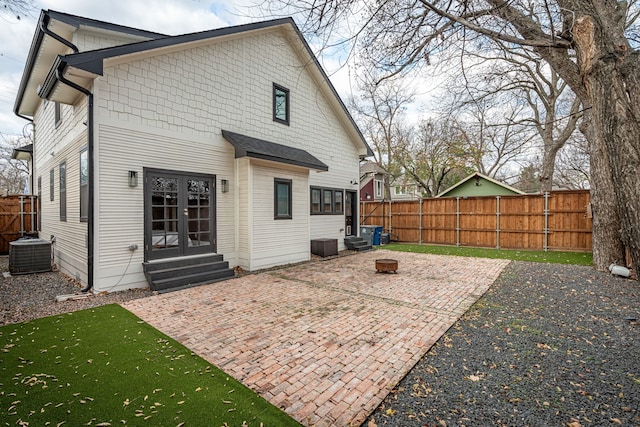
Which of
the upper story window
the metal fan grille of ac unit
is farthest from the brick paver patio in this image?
the upper story window

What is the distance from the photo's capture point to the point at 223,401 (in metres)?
2.56

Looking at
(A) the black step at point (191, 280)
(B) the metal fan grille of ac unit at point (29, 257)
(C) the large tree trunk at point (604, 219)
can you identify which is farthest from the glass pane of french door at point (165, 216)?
(C) the large tree trunk at point (604, 219)

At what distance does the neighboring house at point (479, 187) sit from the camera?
18.0 m

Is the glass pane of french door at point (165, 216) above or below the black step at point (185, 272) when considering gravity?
above

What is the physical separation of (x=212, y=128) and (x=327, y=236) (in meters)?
5.80

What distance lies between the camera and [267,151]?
806 centimetres

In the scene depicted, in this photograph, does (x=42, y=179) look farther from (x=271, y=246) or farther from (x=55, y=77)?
(x=271, y=246)

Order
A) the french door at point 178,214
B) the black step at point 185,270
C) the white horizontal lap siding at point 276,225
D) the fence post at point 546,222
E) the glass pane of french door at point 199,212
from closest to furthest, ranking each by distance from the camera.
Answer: the black step at point 185,270 < the french door at point 178,214 < the glass pane of french door at point 199,212 < the white horizontal lap siding at point 276,225 < the fence post at point 546,222

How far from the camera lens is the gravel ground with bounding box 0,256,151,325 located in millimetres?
4824

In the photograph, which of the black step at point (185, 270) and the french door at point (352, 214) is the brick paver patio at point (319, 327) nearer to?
the black step at point (185, 270)

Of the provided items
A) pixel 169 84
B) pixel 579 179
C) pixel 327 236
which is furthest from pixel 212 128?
pixel 579 179

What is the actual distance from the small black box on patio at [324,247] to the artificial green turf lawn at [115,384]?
266 inches

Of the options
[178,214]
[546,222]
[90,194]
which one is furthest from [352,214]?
[90,194]

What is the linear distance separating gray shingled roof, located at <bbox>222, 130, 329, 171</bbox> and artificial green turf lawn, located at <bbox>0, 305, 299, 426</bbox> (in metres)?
4.74
